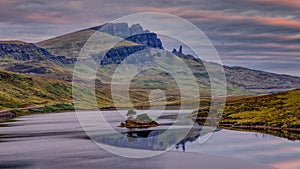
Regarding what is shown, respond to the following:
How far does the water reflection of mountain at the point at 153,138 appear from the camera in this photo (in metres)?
104

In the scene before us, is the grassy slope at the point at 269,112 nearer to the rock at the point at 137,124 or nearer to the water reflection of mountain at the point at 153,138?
the water reflection of mountain at the point at 153,138

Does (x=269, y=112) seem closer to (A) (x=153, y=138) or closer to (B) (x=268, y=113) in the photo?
(B) (x=268, y=113)

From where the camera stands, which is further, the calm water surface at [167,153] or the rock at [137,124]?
the rock at [137,124]

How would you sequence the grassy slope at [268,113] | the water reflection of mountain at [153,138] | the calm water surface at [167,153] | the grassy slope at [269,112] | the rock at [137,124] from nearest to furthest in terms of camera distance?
the calm water surface at [167,153] → the water reflection of mountain at [153,138] → the grassy slope at [268,113] → the grassy slope at [269,112] → the rock at [137,124]

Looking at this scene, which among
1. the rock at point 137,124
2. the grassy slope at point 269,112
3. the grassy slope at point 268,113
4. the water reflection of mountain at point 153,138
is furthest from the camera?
the rock at point 137,124

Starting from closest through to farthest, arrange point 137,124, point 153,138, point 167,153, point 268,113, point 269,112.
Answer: point 167,153 → point 153,138 → point 137,124 → point 268,113 → point 269,112

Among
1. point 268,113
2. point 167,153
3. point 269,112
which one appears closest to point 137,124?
point 268,113

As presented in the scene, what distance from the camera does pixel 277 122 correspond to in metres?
138

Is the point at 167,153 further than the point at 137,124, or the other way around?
the point at 137,124

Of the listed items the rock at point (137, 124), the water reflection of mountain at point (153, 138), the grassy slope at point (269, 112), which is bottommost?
the water reflection of mountain at point (153, 138)

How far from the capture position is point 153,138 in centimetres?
11694

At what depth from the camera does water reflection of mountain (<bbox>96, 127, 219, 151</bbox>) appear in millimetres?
103750

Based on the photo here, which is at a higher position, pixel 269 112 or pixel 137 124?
pixel 269 112

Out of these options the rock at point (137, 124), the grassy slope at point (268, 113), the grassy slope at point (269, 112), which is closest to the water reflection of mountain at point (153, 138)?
the rock at point (137, 124)
